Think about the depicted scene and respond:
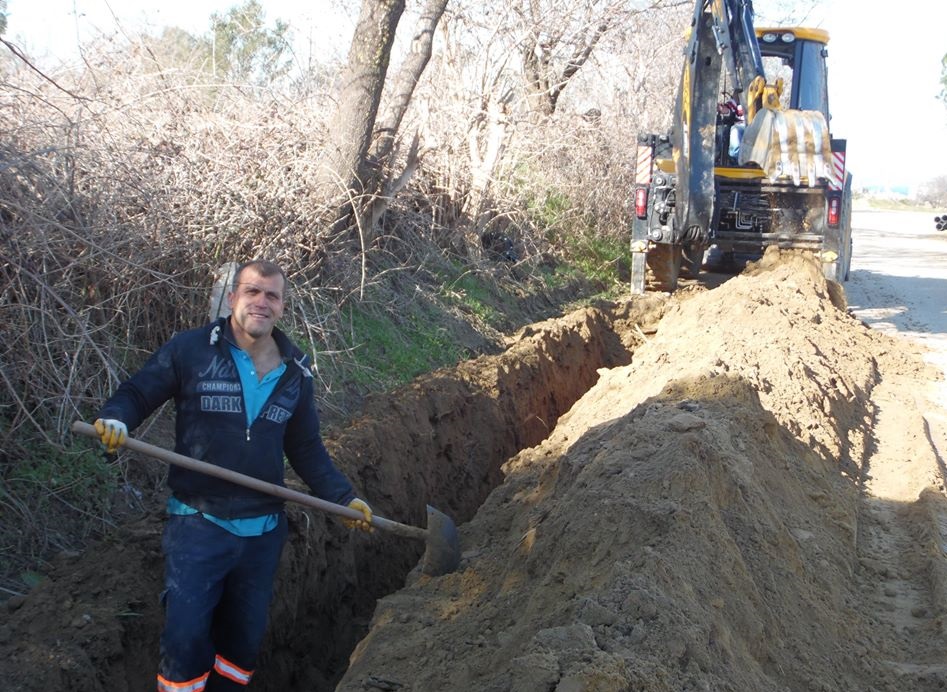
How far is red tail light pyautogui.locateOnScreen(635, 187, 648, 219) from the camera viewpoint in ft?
41.4

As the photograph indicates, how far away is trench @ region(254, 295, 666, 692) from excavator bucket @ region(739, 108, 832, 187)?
8.88 ft

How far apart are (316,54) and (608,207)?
703 cm

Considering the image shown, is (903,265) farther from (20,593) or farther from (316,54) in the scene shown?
(20,593)

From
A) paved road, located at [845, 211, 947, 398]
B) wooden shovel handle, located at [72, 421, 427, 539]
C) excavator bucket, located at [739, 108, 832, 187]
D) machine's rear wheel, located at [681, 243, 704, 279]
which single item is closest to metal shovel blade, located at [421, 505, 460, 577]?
wooden shovel handle, located at [72, 421, 427, 539]

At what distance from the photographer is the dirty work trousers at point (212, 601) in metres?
3.95

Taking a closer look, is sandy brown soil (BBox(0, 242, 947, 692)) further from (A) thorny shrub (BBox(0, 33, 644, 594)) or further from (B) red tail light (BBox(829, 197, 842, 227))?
(B) red tail light (BBox(829, 197, 842, 227))

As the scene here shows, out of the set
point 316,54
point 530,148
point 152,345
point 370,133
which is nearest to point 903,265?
point 530,148

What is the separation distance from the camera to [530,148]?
1477 cm

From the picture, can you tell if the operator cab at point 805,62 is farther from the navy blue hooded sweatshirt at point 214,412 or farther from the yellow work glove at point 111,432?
the yellow work glove at point 111,432

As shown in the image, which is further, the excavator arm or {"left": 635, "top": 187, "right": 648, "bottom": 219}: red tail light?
{"left": 635, "top": 187, "right": 648, "bottom": 219}: red tail light

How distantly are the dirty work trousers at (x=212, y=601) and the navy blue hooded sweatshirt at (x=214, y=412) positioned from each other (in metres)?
0.13

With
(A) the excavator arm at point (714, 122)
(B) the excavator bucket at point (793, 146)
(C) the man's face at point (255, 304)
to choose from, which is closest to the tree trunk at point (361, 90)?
(A) the excavator arm at point (714, 122)

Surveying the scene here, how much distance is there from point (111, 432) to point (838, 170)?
11213mm

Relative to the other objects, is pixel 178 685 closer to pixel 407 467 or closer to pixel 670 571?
pixel 670 571
